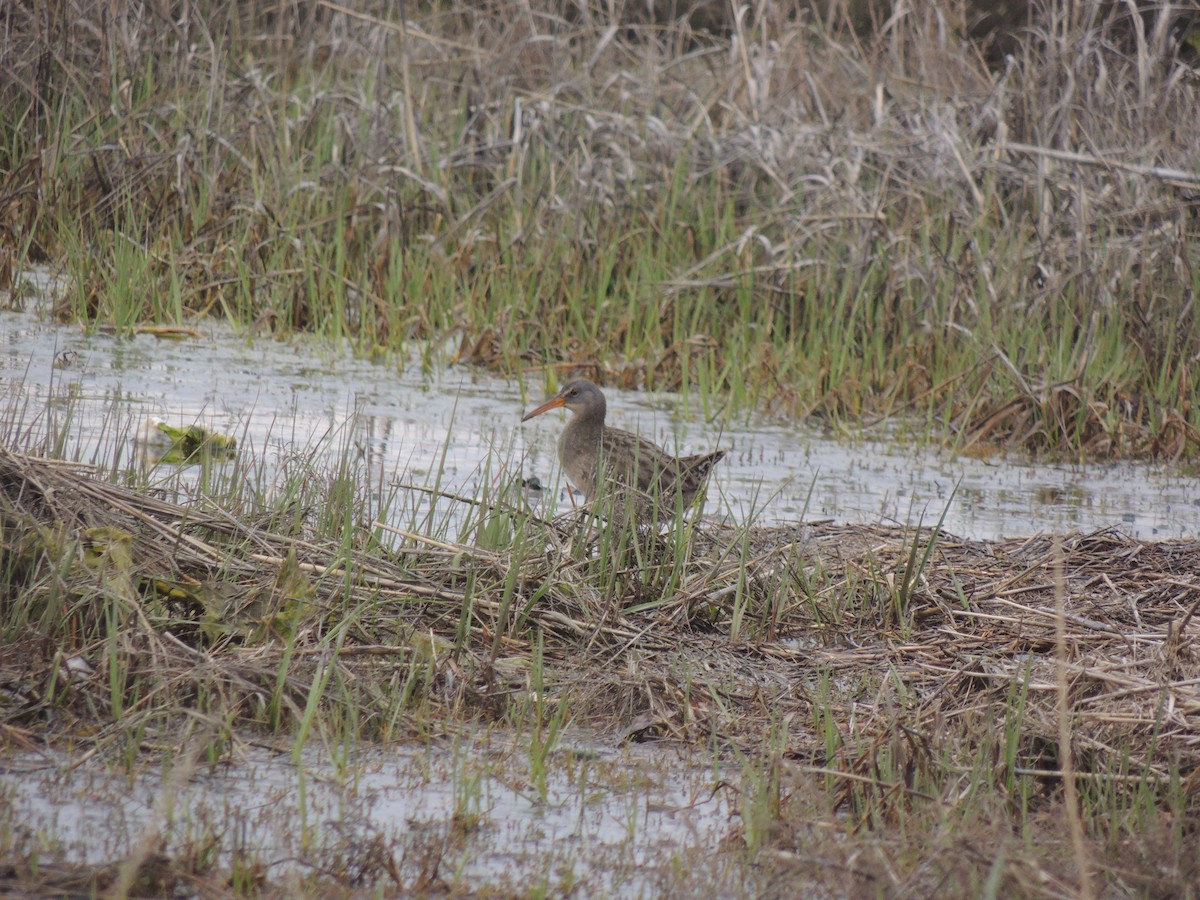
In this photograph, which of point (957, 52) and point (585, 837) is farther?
point (957, 52)

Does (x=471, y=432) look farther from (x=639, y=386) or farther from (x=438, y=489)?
(x=438, y=489)

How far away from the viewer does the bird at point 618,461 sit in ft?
17.4

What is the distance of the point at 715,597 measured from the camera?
4.46 m

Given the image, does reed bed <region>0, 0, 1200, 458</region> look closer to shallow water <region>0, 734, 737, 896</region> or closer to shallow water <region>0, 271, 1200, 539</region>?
shallow water <region>0, 271, 1200, 539</region>

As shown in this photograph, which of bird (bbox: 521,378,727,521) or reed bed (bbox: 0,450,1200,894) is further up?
bird (bbox: 521,378,727,521)

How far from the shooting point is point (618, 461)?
19.5 feet

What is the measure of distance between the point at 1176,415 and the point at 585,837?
5.57 m

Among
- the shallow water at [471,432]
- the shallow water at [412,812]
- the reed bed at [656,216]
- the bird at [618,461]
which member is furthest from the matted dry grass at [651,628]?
the reed bed at [656,216]

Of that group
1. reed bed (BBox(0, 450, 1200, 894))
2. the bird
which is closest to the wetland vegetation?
reed bed (BBox(0, 450, 1200, 894))

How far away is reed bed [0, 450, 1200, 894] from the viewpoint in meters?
3.14

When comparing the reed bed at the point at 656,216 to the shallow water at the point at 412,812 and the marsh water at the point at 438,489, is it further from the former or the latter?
the shallow water at the point at 412,812

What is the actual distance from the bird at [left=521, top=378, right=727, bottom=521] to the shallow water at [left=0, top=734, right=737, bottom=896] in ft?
5.27

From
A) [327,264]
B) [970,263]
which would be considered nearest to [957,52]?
[970,263]

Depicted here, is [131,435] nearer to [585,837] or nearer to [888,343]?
[585,837]
